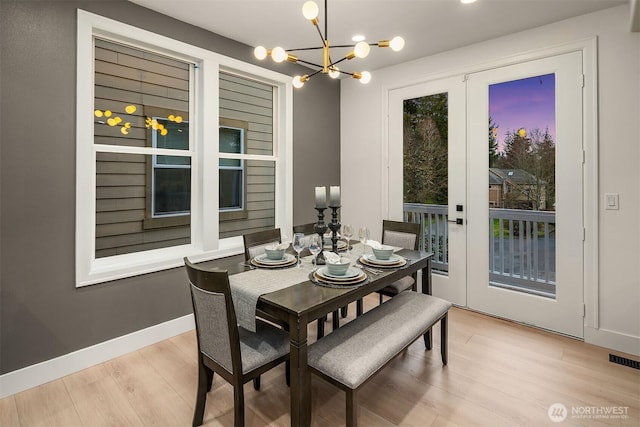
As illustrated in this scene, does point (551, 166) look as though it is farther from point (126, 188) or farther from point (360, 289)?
point (126, 188)

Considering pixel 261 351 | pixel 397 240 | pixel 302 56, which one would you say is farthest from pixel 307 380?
pixel 302 56

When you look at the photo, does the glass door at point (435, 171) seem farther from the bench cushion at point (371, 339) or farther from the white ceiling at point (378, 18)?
the bench cushion at point (371, 339)

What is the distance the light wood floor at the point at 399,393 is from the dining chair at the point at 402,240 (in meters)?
0.51

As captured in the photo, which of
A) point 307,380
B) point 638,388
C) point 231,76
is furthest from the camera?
point 231,76

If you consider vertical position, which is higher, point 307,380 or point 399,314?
point 399,314

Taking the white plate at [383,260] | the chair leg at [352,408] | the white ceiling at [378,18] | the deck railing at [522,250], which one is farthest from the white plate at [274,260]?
the deck railing at [522,250]

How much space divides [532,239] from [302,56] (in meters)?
3.08

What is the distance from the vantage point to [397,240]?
3.17 meters

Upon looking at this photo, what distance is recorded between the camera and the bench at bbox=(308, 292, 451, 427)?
1583 millimetres

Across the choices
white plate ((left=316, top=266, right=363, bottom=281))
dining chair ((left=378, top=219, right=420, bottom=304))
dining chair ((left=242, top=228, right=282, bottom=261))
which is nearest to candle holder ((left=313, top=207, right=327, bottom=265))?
white plate ((left=316, top=266, right=363, bottom=281))

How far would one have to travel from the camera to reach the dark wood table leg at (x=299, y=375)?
5.25 ft

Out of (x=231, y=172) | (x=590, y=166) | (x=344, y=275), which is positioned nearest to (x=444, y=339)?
(x=344, y=275)

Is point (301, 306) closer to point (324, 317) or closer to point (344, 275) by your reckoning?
point (344, 275)

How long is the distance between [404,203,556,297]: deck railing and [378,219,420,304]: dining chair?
2.56 feet
